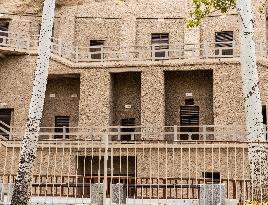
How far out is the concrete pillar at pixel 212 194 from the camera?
11.3m

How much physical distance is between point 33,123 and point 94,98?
13425mm

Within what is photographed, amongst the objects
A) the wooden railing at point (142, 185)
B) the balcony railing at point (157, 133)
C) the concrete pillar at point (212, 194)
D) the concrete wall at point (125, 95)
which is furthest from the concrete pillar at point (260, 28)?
the concrete pillar at point (212, 194)

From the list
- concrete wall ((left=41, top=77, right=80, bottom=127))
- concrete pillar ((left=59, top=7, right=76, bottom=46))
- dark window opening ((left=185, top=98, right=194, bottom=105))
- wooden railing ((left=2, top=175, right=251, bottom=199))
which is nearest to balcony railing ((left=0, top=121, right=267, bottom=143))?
concrete wall ((left=41, top=77, right=80, bottom=127))

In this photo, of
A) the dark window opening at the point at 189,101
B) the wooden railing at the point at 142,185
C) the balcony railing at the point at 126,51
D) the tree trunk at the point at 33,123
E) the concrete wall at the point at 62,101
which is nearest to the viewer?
the tree trunk at the point at 33,123

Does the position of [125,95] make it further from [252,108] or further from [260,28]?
[252,108]

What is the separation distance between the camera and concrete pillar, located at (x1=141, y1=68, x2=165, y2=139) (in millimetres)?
25031

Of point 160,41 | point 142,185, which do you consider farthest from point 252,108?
point 160,41

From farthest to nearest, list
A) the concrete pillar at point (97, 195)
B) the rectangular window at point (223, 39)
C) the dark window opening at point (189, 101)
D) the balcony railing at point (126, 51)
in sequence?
the rectangular window at point (223, 39) < the balcony railing at point (126, 51) < the dark window opening at point (189, 101) < the concrete pillar at point (97, 195)

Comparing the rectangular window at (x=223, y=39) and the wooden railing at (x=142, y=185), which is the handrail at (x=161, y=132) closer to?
the wooden railing at (x=142, y=185)

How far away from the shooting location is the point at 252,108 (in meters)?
11.7

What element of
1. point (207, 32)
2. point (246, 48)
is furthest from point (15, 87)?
point (246, 48)

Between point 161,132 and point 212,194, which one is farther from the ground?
point 161,132

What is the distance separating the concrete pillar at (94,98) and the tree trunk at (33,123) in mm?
12513

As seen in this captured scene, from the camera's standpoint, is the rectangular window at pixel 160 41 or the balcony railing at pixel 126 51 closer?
the balcony railing at pixel 126 51
